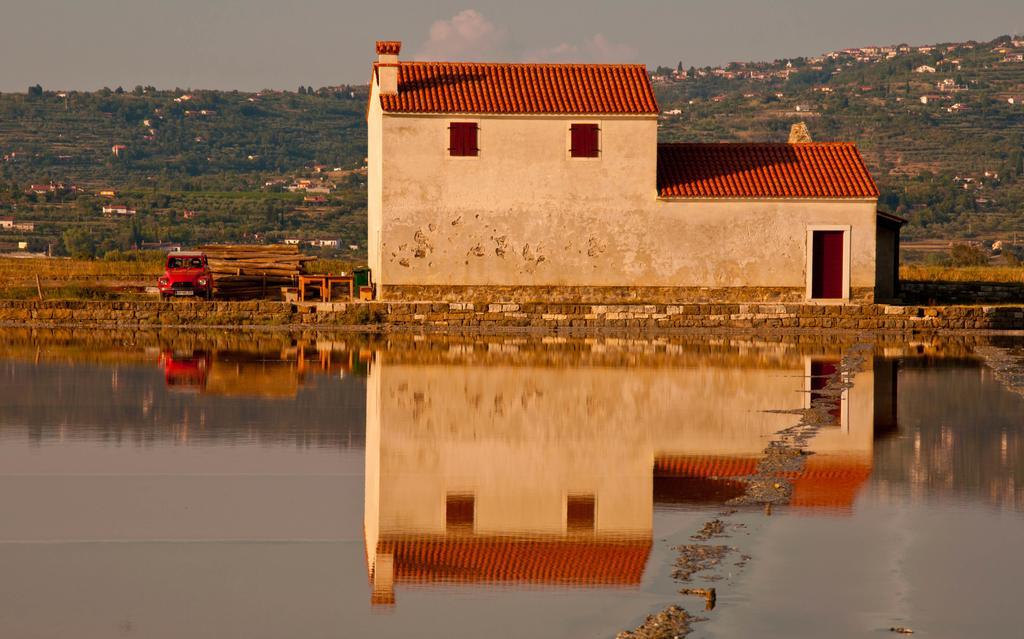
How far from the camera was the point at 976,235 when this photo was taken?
96.7 metres

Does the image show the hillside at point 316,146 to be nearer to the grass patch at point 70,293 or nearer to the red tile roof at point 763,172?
the grass patch at point 70,293

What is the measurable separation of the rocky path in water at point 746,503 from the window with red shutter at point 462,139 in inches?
619

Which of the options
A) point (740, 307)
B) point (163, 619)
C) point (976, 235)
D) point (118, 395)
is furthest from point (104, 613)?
point (976, 235)

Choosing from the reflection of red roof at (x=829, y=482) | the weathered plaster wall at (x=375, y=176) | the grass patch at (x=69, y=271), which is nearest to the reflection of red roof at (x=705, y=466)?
the reflection of red roof at (x=829, y=482)

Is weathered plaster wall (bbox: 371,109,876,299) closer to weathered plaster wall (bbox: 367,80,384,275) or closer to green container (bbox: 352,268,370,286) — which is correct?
weathered plaster wall (bbox: 367,80,384,275)

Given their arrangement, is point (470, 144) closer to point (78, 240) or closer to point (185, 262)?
point (185, 262)

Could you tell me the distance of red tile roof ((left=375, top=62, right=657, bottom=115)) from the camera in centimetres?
3619

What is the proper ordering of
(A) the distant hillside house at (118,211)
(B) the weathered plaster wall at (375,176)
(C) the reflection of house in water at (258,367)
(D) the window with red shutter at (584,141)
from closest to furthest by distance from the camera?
1. (C) the reflection of house in water at (258,367)
2. (D) the window with red shutter at (584,141)
3. (B) the weathered plaster wall at (375,176)
4. (A) the distant hillside house at (118,211)

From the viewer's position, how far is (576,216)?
119 feet

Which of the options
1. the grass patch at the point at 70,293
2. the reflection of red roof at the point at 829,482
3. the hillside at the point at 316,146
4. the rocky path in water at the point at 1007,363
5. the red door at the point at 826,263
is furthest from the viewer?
the hillside at the point at 316,146

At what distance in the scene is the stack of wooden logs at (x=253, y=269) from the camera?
38062mm

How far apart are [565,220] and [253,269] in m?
7.82

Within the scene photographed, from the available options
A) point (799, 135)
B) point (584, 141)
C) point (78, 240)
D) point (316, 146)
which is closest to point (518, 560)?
point (584, 141)

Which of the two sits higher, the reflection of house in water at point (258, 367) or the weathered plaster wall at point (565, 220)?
the weathered plaster wall at point (565, 220)
